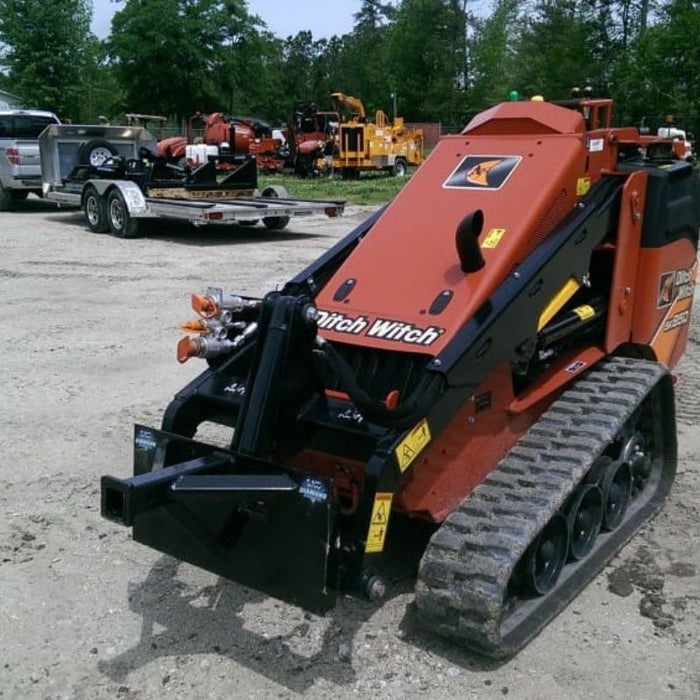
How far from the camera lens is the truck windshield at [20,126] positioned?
1980 centimetres

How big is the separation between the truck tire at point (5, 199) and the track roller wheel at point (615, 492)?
59.8 ft

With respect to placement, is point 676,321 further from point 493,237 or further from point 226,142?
point 226,142

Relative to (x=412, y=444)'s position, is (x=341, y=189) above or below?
above

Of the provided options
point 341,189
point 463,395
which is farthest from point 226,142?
point 463,395

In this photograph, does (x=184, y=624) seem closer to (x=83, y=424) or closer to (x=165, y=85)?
(x=83, y=424)

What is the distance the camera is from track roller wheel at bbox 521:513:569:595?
3.58 meters

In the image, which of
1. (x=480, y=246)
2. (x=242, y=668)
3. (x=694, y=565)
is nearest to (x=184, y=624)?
(x=242, y=668)

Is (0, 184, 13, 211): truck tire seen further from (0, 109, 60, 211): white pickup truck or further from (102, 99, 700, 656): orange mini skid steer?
(102, 99, 700, 656): orange mini skid steer

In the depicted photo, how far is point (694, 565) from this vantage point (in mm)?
4141

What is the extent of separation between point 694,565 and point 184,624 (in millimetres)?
2246

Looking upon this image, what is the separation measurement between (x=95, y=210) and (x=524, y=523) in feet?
45.6

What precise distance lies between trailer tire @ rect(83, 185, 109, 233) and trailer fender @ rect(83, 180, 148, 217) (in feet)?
0.52

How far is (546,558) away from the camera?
3.72 metres

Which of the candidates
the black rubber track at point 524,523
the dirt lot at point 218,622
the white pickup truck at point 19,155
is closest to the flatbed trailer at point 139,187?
the white pickup truck at point 19,155
